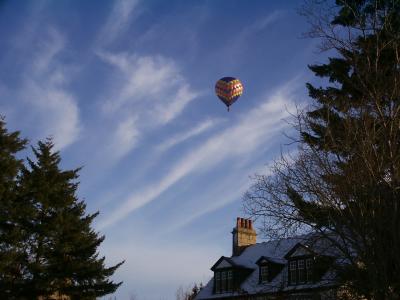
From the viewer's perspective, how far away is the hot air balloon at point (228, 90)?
4628cm

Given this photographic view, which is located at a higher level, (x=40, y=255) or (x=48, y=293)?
(x=40, y=255)

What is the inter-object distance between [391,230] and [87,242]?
2222 centimetres

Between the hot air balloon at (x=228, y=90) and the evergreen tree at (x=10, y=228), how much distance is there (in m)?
18.1

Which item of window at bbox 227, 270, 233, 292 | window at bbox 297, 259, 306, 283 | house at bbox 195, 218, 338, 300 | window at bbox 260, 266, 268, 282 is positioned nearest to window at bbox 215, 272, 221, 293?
house at bbox 195, 218, 338, 300

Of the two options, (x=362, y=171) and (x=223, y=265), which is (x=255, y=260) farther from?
(x=362, y=171)

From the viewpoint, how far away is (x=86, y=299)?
111ft

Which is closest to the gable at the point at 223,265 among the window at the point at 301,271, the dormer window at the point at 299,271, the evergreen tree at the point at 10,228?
the dormer window at the point at 299,271

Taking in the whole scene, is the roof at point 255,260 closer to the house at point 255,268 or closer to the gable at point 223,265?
the house at point 255,268

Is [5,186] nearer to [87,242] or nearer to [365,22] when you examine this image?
[87,242]

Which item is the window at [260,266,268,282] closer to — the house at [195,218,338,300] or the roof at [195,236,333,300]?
the house at [195,218,338,300]

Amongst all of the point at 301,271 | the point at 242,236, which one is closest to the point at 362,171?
the point at 301,271

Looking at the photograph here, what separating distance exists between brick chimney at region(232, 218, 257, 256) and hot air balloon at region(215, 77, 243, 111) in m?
9.76

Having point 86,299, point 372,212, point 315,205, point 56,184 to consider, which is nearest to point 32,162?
point 56,184

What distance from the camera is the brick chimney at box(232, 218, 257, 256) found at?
146 feet
